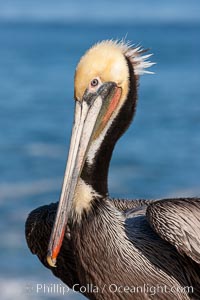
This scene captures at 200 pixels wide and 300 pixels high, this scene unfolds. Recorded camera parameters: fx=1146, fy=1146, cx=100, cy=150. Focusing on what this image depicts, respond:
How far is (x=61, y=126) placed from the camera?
15961 millimetres

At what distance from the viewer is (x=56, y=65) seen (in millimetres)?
24125

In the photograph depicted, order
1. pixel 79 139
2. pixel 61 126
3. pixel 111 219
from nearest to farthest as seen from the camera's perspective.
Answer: pixel 79 139
pixel 111 219
pixel 61 126

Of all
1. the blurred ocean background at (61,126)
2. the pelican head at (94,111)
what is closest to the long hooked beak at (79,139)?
the pelican head at (94,111)

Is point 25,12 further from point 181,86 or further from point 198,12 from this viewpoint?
point 181,86

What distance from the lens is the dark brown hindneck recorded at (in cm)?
501

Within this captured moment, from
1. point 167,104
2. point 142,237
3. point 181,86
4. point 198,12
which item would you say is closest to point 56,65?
point 181,86

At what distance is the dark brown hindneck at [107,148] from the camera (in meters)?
5.01

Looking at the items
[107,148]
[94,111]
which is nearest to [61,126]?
[107,148]

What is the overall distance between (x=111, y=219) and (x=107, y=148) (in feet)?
1.03

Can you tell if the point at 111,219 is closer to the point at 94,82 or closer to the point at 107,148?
the point at 107,148

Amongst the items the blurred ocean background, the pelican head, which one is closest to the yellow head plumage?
the pelican head

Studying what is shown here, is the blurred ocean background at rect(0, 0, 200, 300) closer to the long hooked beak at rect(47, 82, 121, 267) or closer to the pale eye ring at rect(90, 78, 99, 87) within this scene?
the long hooked beak at rect(47, 82, 121, 267)

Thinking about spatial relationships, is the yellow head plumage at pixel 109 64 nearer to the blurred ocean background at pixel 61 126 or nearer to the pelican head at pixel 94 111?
the pelican head at pixel 94 111

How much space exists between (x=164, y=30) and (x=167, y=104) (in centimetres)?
1506
